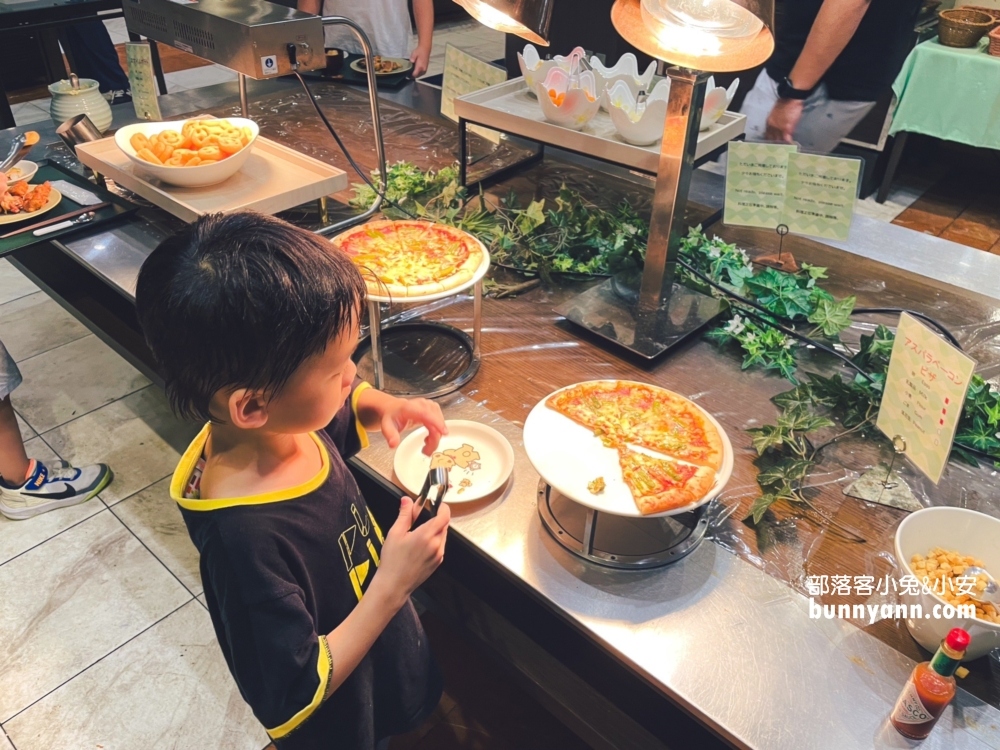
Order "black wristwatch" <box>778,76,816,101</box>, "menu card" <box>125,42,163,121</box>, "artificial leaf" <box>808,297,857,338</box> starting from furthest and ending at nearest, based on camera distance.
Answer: "black wristwatch" <box>778,76,816,101</box> < "menu card" <box>125,42,163,121</box> < "artificial leaf" <box>808,297,857,338</box>

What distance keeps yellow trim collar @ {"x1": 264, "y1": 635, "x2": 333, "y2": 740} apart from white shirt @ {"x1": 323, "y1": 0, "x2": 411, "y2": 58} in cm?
282

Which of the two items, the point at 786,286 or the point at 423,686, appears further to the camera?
the point at 786,286

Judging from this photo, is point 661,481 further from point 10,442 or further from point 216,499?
point 10,442

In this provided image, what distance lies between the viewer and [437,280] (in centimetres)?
128

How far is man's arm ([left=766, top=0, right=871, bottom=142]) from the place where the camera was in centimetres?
236

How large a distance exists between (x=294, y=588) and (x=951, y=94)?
4.22 meters

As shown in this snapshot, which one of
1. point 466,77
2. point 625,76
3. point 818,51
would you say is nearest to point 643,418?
point 625,76

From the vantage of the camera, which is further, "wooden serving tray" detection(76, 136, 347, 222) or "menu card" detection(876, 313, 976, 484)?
"wooden serving tray" detection(76, 136, 347, 222)

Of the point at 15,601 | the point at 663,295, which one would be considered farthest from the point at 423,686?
Answer: the point at 15,601

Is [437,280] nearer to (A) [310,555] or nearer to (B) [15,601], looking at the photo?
(A) [310,555]

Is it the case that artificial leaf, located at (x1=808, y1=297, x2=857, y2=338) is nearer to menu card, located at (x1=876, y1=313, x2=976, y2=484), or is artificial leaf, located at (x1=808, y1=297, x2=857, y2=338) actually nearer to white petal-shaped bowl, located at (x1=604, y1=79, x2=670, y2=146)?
menu card, located at (x1=876, y1=313, x2=976, y2=484)

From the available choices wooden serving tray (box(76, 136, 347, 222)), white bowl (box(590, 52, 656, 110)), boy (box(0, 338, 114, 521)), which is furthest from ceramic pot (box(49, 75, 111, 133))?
white bowl (box(590, 52, 656, 110))

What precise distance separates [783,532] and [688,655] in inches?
10.5

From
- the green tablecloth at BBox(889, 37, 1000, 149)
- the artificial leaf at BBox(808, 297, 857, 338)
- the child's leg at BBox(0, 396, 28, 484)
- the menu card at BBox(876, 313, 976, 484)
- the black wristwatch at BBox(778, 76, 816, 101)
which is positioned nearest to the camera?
the menu card at BBox(876, 313, 976, 484)
